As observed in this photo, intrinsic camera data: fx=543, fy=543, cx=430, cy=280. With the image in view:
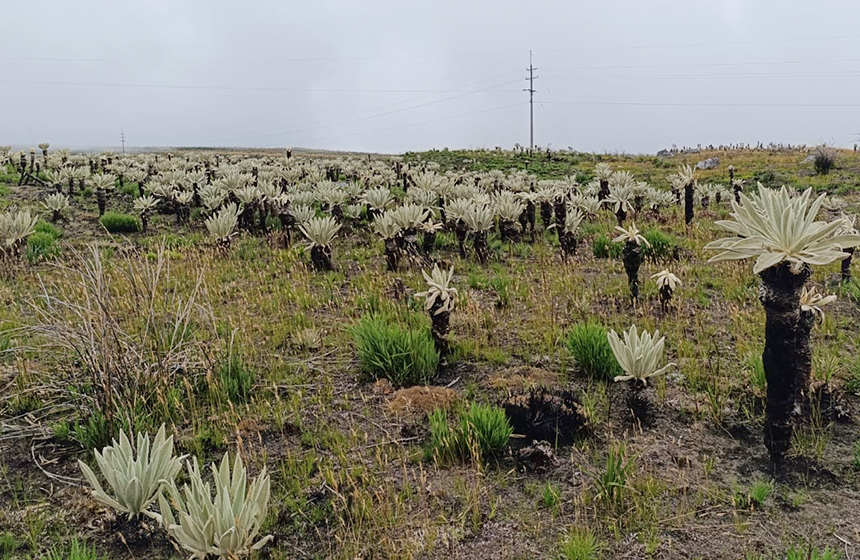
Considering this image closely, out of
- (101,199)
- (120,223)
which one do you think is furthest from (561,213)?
(101,199)

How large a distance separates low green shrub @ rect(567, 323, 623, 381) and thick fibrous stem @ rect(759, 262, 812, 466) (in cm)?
121

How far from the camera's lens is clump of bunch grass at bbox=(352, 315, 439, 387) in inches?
170

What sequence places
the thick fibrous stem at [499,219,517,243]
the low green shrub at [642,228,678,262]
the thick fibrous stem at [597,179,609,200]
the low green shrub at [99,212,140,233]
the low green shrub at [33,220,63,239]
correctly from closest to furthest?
the low green shrub at [642,228,678,262]
the thick fibrous stem at [499,219,517,243]
the low green shrub at [33,220,63,239]
the low green shrub at [99,212,140,233]
the thick fibrous stem at [597,179,609,200]

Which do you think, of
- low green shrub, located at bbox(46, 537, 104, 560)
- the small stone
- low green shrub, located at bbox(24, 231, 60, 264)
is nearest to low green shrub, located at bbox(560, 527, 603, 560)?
the small stone

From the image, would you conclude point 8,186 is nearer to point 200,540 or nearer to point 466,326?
point 466,326

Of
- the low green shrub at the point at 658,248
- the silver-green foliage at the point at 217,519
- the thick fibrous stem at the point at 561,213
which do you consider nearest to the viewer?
the silver-green foliage at the point at 217,519

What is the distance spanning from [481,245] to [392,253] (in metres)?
1.35

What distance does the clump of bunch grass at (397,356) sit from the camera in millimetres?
4328

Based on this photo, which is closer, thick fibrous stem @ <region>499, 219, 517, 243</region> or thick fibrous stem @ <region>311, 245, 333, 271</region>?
thick fibrous stem @ <region>311, 245, 333, 271</region>

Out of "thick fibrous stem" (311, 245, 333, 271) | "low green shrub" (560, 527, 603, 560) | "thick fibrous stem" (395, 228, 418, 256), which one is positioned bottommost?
"low green shrub" (560, 527, 603, 560)

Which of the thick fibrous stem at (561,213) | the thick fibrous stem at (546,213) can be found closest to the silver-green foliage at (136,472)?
the thick fibrous stem at (561,213)

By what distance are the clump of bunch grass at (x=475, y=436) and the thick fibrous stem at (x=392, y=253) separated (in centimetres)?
456

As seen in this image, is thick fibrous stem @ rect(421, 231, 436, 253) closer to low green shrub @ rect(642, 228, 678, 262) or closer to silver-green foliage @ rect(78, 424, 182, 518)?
low green shrub @ rect(642, 228, 678, 262)

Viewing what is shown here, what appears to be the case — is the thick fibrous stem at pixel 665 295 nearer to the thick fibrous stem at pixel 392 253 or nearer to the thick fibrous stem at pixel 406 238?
the thick fibrous stem at pixel 406 238
